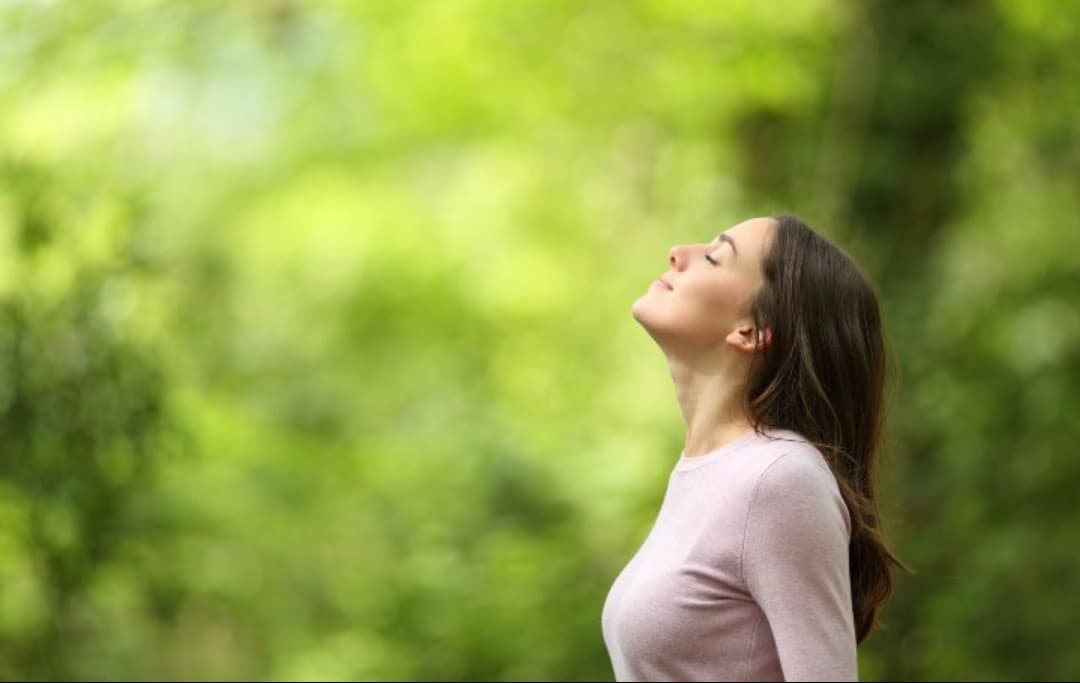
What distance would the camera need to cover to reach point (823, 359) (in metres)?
2.12

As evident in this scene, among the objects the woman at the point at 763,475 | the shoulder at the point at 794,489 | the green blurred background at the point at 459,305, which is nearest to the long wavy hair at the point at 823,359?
the woman at the point at 763,475

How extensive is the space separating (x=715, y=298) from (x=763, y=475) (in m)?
0.32

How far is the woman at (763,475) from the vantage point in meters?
1.93

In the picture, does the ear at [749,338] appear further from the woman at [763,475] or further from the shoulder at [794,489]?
the shoulder at [794,489]

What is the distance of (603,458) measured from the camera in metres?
9.88

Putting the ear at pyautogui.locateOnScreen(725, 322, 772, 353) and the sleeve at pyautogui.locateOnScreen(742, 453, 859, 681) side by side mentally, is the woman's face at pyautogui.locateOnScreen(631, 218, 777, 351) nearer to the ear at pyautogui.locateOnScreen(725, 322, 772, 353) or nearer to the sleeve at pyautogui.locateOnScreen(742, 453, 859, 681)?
the ear at pyautogui.locateOnScreen(725, 322, 772, 353)

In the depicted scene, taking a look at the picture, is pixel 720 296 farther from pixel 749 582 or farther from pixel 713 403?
pixel 749 582

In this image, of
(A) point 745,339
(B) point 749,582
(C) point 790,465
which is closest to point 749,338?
Answer: (A) point 745,339

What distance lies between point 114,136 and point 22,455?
13.8ft

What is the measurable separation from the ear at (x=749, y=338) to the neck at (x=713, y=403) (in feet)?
0.12

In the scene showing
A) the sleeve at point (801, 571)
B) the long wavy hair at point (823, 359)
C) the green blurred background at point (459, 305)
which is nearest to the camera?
the sleeve at point (801, 571)

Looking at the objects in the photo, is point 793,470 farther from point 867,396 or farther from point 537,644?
point 537,644

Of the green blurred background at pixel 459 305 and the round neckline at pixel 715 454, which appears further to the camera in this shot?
the green blurred background at pixel 459 305

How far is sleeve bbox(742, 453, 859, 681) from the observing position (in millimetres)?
1911
